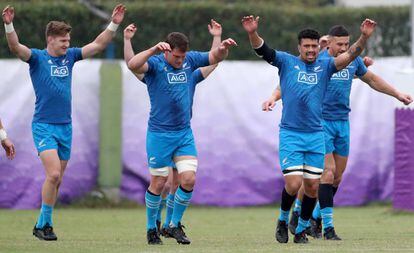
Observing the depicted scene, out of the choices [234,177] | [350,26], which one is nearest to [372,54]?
[350,26]

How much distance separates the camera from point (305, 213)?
43.0 feet

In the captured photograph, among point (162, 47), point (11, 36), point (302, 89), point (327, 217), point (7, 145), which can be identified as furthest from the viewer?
point (327, 217)

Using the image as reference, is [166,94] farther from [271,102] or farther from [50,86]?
[50,86]

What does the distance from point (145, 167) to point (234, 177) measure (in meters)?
1.56

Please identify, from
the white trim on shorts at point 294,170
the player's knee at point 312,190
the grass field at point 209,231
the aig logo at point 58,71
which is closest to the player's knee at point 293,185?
the white trim on shorts at point 294,170

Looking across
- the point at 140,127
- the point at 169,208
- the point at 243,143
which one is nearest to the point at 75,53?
the point at 169,208

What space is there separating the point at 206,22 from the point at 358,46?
10072mm

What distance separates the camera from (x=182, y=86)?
12.9 m

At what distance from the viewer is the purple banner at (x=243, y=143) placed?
65.7 feet

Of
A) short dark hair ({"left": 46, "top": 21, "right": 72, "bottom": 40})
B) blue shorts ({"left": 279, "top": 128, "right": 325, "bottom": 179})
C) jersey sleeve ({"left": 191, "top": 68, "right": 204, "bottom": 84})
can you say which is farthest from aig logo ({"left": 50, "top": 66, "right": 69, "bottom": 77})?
blue shorts ({"left": 279, "top": 128, "right": 325, "bottom": 179})

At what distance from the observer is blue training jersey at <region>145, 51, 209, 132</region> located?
42.1ft

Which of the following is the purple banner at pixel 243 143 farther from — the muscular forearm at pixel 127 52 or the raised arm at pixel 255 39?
the raised arm at pixel 255 39

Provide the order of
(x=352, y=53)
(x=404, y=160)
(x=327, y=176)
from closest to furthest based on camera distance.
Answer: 1. (x=352, y=53)
2. (x=327, y=176)
3. (x=404, y=160)

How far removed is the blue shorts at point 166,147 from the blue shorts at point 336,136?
196cm
